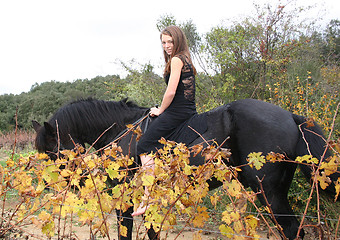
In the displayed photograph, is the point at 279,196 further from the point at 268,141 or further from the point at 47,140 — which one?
the point at 47,140

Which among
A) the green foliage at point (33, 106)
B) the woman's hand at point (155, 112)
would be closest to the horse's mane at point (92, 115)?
the woman's hand at point (155, 112)

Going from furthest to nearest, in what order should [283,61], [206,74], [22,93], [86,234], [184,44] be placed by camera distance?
[22,93], [206,74], [283,61], [86,234], [184,44]

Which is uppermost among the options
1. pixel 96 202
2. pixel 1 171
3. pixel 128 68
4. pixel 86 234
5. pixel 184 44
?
pixel 128 68

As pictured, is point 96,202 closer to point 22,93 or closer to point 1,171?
point 1,171

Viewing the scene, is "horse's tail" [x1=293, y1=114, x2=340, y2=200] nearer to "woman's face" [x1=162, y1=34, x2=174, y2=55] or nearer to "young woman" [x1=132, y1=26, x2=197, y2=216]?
"young woman" [x1=132, y1=26, x2=197, y2=216]

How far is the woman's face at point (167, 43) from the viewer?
12.0ft

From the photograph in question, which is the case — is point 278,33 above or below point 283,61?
above

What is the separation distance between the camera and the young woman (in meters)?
3.55

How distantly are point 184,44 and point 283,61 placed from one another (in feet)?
21.2

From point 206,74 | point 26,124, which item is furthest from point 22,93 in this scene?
point 206,74

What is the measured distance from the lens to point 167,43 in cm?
367

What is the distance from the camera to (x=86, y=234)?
17.3 feet

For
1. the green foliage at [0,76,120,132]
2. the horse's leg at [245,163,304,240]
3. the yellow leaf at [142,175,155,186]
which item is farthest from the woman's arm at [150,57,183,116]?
the green foliage at [0,76,120,132]

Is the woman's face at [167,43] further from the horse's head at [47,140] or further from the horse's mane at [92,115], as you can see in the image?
the horse's head at [47,140]
